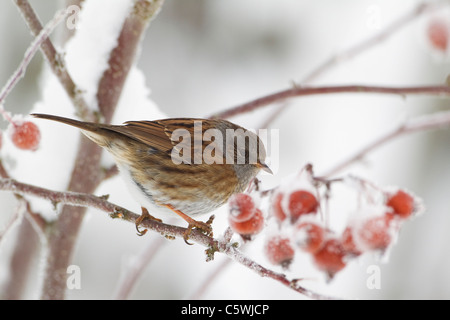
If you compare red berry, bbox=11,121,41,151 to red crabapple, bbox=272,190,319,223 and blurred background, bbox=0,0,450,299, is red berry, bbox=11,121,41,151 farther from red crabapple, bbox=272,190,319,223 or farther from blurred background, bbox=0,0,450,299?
blurred background, bbox=0,0,450,299

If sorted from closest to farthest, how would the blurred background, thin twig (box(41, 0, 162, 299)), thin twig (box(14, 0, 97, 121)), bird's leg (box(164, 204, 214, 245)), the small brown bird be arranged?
thin twig (box(14, 0, 97, 121)) → bird's leg (box(164, 204, 214, 245)) → thin twig (box(41, 0, 162, 299)) → the small brown bird → the blurred background

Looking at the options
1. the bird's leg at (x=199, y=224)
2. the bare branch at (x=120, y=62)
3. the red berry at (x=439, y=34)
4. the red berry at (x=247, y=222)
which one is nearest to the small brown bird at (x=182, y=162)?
the bird's leg at (x=199, y=224)

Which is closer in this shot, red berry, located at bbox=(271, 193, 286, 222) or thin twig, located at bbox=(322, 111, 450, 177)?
red berry, located at bbox=(271, 193, 286, 222)

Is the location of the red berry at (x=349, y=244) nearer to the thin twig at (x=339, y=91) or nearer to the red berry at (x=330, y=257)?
the red berry at (x=330, y=257)

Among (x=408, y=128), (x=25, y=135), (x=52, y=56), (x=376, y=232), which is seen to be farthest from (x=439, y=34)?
(x=25, y=135)

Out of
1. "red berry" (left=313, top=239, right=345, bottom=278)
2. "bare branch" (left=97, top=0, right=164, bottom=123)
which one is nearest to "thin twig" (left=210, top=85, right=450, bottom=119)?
"bare branch" (left=97, top=0, right=164, bottom=123)

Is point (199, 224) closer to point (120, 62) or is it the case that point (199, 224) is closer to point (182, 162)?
point (182, 162)
